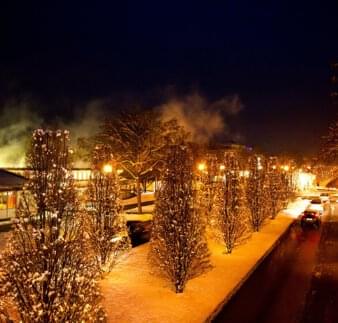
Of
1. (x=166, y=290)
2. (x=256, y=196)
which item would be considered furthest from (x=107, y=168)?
(x=256, y=196)

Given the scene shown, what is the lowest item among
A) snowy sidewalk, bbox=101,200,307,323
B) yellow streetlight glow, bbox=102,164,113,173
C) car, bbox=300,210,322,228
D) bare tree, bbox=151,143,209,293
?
snowy sidewalk, bbox=101,200,307,323

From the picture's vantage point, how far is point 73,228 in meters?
7.40

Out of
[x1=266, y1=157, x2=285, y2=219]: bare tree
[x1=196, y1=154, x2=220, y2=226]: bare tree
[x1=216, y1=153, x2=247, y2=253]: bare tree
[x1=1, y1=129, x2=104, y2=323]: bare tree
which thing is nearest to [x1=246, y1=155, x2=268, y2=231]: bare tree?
[x1=196, y1=154, x2=220, y2=226]: bare tree

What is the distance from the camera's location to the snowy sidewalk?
1012 cm

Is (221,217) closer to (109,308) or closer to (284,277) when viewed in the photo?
(284,277)

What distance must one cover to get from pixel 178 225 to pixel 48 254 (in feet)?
18.3

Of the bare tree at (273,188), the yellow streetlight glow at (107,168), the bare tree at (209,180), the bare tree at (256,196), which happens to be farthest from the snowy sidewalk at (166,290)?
the bare tree at (273,188)

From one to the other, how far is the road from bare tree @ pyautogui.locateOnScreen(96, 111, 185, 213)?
14.0m

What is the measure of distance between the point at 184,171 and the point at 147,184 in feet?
141

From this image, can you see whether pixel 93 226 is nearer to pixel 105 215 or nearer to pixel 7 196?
pixel 105 215

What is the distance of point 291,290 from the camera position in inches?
503

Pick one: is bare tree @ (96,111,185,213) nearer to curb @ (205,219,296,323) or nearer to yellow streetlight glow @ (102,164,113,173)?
curb @ (205,219,296,323)

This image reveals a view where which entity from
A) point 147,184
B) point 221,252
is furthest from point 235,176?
point 147,184

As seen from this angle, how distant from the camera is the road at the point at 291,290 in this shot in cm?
1066
